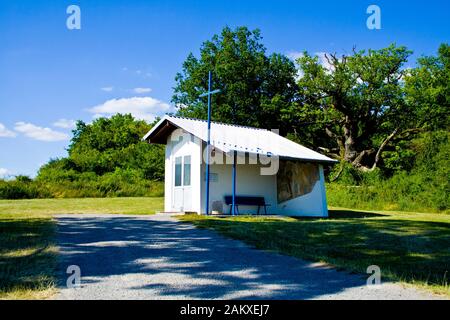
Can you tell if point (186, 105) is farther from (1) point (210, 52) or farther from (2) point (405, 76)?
(2) point (405, 76)

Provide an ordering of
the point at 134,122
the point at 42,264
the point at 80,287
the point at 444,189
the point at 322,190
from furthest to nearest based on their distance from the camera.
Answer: the point at 134,122, the point at 444,189, the point at 322,190, the point at 42,264, the point at 80,287

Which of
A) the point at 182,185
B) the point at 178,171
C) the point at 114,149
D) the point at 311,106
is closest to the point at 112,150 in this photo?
the point at 114,149

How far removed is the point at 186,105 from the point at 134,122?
17.8 m

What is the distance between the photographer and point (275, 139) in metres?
21.3

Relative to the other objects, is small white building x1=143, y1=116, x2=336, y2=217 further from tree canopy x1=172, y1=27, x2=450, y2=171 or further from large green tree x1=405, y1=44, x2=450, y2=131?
large green tree x1=405, y1=44, x2=450, y2=131

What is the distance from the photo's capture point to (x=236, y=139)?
1859 centimetres

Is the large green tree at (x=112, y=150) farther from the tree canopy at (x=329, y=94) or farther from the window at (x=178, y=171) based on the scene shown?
the window at (x=178, y=171)

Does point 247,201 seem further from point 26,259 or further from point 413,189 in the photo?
point 26,259

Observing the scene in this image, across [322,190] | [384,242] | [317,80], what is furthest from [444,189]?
[317,80]

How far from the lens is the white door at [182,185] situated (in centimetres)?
1811

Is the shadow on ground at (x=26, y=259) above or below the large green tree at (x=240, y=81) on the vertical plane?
below

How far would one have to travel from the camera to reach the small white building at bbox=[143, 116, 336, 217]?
17.5m

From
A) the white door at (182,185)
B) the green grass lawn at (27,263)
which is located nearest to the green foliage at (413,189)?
the white door at (182,185)

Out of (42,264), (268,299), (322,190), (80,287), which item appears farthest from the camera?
(322,190)
